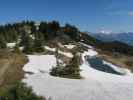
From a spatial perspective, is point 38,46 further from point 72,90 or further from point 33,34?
point 33,34

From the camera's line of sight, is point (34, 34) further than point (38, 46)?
Yes

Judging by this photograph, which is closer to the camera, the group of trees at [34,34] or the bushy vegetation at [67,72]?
the bushy vegetation at [67,72]

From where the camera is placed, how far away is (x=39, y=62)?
54.6 metres

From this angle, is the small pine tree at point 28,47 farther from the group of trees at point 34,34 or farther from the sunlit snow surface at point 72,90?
the sunlit snow surface at point 72,90

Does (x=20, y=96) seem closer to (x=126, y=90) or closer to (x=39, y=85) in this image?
(x=39, y=85)

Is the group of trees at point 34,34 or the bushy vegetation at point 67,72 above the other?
the group of trees at point 34,34

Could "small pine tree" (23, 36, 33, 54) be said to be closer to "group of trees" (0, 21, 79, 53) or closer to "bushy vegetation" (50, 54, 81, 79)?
"group of trees" (0, 21, 79, 53)

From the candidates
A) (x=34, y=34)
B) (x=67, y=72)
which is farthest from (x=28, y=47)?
(x=34, y=34)

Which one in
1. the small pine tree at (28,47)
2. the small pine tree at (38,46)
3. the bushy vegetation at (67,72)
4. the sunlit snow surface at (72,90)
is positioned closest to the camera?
the sunlit snow surface at (72,90)

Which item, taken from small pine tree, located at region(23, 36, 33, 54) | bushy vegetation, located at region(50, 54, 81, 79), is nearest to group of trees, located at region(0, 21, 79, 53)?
small pine tree, located at region(23, 36, 33, 54)

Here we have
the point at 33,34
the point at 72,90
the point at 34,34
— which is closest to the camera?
the point at 72,90

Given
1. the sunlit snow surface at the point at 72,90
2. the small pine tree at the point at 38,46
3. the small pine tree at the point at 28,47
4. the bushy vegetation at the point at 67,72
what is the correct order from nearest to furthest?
1. the sunlit snow surface at the point at 72,90
2. the bushy vegetation at the point at 67,72
3. the small pine tree at the point at 28,47
4. the small pine tree at the point at 38,46

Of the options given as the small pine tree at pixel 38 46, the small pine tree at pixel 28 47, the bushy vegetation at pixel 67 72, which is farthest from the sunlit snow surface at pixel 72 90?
the small pine tree at pixel 38 46

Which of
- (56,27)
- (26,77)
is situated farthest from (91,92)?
(56,27)
